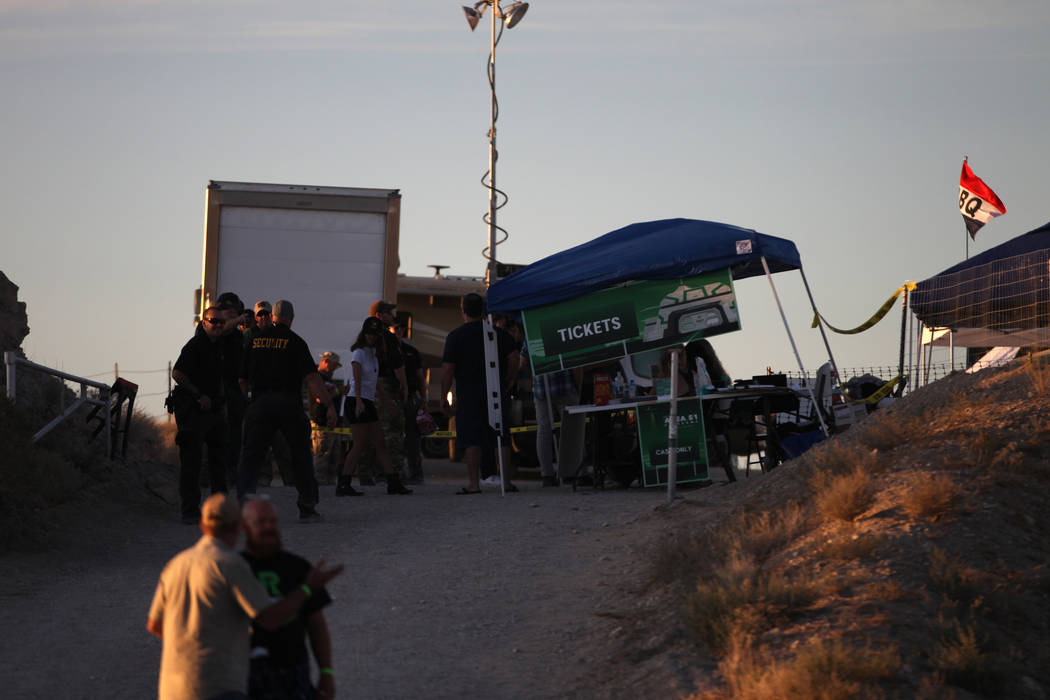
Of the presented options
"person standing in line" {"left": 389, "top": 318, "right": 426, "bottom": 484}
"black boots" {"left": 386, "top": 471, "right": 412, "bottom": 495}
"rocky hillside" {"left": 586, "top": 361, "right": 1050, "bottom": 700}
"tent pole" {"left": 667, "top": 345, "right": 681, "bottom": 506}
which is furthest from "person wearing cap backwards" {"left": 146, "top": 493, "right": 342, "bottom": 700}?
"person standing in line" {"left": 389, "top": 318, "right": 426, "bottom": 484}

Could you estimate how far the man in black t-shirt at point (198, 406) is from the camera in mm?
12070

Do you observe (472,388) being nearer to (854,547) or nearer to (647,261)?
(647,261)

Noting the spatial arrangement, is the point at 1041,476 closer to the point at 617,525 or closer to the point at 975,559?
the point at 975,559

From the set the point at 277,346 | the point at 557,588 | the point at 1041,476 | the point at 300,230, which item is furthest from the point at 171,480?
the point at 1041,476

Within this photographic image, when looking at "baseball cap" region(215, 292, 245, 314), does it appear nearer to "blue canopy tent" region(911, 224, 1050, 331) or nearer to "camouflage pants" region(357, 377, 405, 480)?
"camouflage pants" region(357, 377, 405, 480)

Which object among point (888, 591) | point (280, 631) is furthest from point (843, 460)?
point (280, 631)

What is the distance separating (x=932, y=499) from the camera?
26.4 feet

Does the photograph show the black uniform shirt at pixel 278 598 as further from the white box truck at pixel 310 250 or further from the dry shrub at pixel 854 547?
the white box truck at pixel 310 250

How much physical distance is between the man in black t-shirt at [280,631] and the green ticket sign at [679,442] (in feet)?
29.9

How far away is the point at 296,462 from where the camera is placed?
11.8 metres

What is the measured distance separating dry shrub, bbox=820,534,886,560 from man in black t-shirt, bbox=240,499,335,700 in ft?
12.3

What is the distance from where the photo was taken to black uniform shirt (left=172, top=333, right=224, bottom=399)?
12102 millimetres

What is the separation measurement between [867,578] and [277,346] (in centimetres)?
613

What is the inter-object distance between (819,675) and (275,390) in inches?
269
